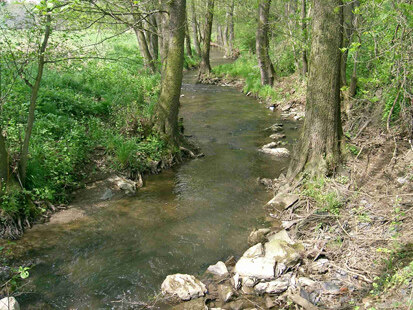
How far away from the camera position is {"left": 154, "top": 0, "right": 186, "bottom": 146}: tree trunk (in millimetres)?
9000

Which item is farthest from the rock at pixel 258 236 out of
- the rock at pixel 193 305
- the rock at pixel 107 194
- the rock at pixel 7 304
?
the rock at pixel 7 304

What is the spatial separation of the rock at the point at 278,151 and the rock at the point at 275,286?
5556 millimetres

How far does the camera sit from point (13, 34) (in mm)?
6309

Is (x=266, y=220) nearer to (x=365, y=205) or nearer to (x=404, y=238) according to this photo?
(x=365, y=205)

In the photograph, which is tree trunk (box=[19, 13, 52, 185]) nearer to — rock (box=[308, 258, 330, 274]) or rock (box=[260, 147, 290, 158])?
rock (box=[308, 258, 330, 274])

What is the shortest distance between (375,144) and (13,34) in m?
7.78

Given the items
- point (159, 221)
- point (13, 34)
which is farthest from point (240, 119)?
point (13, 34)

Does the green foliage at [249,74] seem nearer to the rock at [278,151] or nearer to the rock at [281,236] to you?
the rock at [278,151]

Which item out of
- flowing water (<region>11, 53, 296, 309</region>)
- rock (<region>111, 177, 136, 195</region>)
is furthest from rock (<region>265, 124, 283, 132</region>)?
rock (<region>111, 177, 136, 195</region>)

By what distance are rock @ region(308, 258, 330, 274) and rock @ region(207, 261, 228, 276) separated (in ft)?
4.08

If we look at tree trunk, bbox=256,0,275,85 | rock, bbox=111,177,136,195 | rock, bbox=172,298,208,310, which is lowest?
rock, bbox=172,298,208,310

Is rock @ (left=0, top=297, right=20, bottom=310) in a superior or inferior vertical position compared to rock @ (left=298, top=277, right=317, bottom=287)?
superior

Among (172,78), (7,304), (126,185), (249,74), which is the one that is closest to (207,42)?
(249,74)

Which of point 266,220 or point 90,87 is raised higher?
point 90,87
